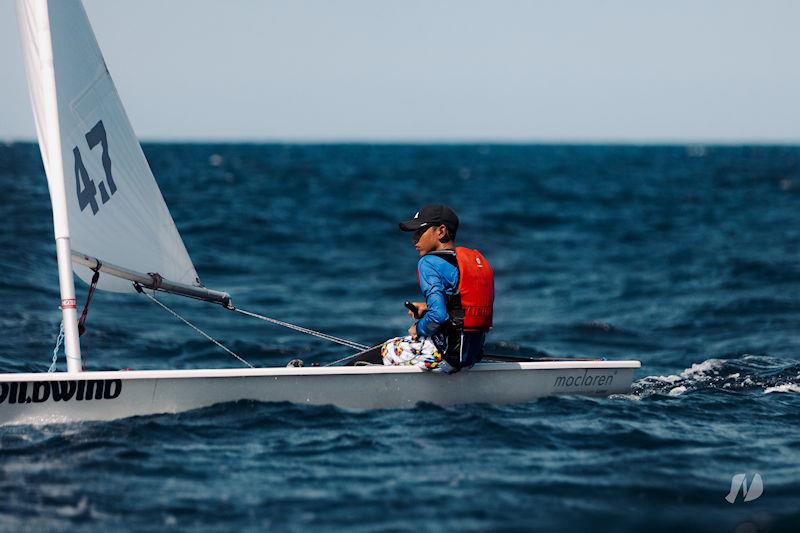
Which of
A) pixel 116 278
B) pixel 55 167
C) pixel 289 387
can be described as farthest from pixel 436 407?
pixel 55 167

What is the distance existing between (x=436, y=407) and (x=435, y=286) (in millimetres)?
964

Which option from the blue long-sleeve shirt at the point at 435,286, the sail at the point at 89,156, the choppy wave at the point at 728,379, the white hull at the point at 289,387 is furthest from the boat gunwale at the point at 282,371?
the sail at the point at 89,156

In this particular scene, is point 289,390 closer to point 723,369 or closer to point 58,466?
point 58,466

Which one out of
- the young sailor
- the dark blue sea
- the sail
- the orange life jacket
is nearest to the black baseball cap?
the young sailor

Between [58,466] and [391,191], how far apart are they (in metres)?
35.6

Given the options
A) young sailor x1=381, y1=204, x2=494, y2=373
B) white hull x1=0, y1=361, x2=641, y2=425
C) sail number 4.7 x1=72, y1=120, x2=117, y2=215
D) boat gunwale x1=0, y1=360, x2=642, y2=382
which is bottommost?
white hull x1=0, y1=361, x2=641, y2=425

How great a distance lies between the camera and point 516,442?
6.70m

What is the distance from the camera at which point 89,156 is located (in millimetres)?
7520

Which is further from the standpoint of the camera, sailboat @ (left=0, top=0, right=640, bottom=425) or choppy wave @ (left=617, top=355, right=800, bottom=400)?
choppy wave @ (left=617, top=355, right=800, bottom=400)

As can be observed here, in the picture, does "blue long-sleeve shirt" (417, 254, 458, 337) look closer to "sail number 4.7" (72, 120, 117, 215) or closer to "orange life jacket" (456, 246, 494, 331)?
"orange life jacket" (456, 246, 494, 331)

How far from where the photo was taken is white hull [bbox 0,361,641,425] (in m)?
6.67

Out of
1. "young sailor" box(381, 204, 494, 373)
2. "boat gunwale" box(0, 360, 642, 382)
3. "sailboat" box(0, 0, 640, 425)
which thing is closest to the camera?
"boat gunwale" box(0, 360, 642, 382)

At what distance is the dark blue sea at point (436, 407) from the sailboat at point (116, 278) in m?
0.16

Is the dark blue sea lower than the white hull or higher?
lower
